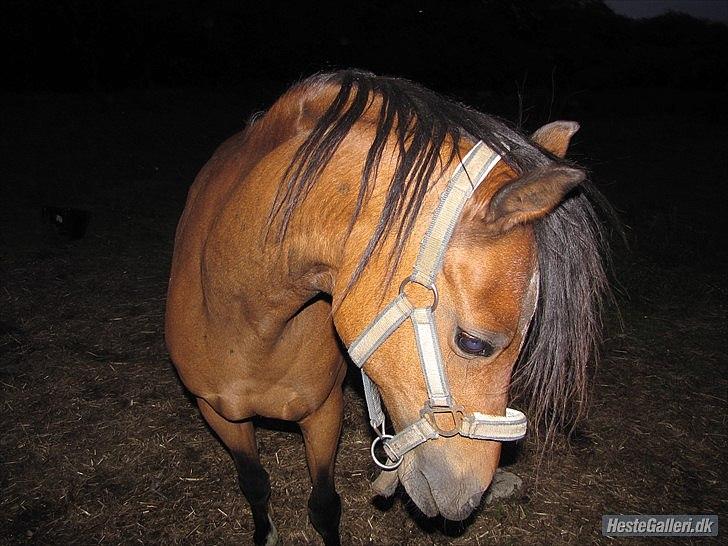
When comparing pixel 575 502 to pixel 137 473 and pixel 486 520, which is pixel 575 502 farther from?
pixel 137 473

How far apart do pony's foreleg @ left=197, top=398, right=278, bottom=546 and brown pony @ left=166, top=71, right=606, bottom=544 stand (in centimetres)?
71

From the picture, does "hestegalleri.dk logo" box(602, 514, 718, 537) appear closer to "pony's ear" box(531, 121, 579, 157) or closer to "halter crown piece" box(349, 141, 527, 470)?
"halter crown piece" box(349, 141, 527, 470)

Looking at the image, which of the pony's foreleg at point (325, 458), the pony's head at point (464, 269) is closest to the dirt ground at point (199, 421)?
the pony's foreleg at point (325, 458)

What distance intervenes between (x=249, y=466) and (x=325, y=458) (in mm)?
374

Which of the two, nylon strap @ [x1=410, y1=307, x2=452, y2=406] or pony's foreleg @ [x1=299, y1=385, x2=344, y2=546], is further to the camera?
pony's foreleg @ [x1=299, y1=385, x2=344, y2=546]

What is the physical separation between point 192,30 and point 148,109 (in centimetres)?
388

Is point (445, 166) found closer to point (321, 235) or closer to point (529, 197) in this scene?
point (529, 197)

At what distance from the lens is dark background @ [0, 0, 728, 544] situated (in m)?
2.82

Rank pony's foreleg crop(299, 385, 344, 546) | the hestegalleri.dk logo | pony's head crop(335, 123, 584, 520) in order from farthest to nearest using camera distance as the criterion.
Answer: the hestegalleri.dk logo < pony's foreleg crop(299, 385, 344, 546) < pony's head crop(335, 123, 584, 520)

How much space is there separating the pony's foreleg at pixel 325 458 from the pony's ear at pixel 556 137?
1373mm

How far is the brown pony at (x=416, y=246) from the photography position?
3.88 feet

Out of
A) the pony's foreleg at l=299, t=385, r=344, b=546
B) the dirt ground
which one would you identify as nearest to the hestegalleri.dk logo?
the dirt ground

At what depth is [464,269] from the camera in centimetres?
118

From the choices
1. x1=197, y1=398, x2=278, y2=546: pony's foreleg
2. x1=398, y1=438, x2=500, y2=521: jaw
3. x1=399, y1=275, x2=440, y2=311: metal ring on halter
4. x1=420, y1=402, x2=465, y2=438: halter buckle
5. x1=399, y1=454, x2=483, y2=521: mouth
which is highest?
x1=399, y1=275, x2=440, y2=311: metal ring on halter
